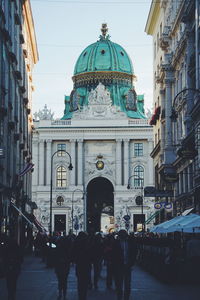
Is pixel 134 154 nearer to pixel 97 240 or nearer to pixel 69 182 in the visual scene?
pixel 69 182

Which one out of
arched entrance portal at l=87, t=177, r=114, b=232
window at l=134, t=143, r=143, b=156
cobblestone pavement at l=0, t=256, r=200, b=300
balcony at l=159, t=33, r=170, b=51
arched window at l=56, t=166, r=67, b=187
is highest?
balcony at l=159, t=33, r=170, b=51

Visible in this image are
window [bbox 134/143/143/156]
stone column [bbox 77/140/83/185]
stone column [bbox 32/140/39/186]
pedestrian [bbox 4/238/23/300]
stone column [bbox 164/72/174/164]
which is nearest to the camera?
pedestrian [bbox 4/238/23/300]

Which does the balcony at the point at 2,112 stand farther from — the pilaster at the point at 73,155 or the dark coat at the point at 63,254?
the pilaster at the point at 73,155

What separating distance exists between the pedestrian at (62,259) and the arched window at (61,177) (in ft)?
295

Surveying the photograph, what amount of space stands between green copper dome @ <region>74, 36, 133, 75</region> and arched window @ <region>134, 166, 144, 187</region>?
1903 centimetres

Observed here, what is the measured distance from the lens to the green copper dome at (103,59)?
12231cm

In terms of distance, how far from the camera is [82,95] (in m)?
122

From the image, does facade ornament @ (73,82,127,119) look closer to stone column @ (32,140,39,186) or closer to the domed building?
the domed building

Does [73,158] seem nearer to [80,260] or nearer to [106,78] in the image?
[106,78]

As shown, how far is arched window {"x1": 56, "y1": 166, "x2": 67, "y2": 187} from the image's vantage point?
112 metres

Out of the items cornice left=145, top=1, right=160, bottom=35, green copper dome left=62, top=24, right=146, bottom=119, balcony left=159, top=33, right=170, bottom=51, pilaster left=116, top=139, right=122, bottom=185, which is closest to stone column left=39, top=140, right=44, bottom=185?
green copper dome left=62, top=24, right=146, bottom=119

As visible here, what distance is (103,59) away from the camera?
123 m

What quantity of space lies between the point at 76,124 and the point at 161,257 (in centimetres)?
8640

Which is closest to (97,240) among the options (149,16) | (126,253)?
(126,253)
